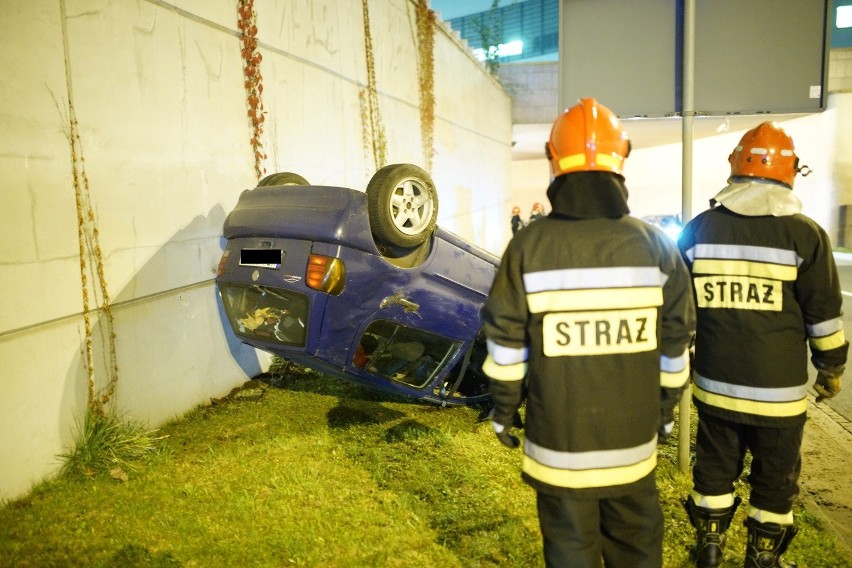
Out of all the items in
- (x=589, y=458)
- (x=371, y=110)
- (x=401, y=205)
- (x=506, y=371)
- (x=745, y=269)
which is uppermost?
(x=371, y=110)

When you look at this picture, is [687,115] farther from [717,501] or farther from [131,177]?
[131,177]

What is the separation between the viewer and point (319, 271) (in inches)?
136

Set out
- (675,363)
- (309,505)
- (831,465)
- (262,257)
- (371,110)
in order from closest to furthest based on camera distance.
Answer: (675,363) → (309,505) → (262,257) → (831,465) → (371,110)

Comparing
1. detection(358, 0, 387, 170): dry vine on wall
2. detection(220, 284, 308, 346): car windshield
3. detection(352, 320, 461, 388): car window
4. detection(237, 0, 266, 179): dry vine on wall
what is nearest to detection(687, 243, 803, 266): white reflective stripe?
detection(352, 320, 461, 388): car window

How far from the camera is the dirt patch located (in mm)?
3375

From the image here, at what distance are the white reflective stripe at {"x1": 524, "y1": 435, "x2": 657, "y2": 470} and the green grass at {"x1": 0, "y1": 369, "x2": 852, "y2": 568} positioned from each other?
1.07 m

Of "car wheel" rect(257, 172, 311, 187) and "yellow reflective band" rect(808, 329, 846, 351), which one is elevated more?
"car wheel" rect(257, 172, 311, 187)

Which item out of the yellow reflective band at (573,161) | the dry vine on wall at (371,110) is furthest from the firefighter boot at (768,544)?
the dry vine on wall at (371,110)

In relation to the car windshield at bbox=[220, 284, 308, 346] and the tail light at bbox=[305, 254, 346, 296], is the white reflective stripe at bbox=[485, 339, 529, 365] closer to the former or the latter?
the tail light at bbox=[305, 254, 346, 296]

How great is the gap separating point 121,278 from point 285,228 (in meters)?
1.37

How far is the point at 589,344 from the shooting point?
207 centimetres

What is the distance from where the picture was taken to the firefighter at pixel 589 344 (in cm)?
207

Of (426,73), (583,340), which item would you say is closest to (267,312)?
(583,340)

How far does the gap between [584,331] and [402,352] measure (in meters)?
2.10
